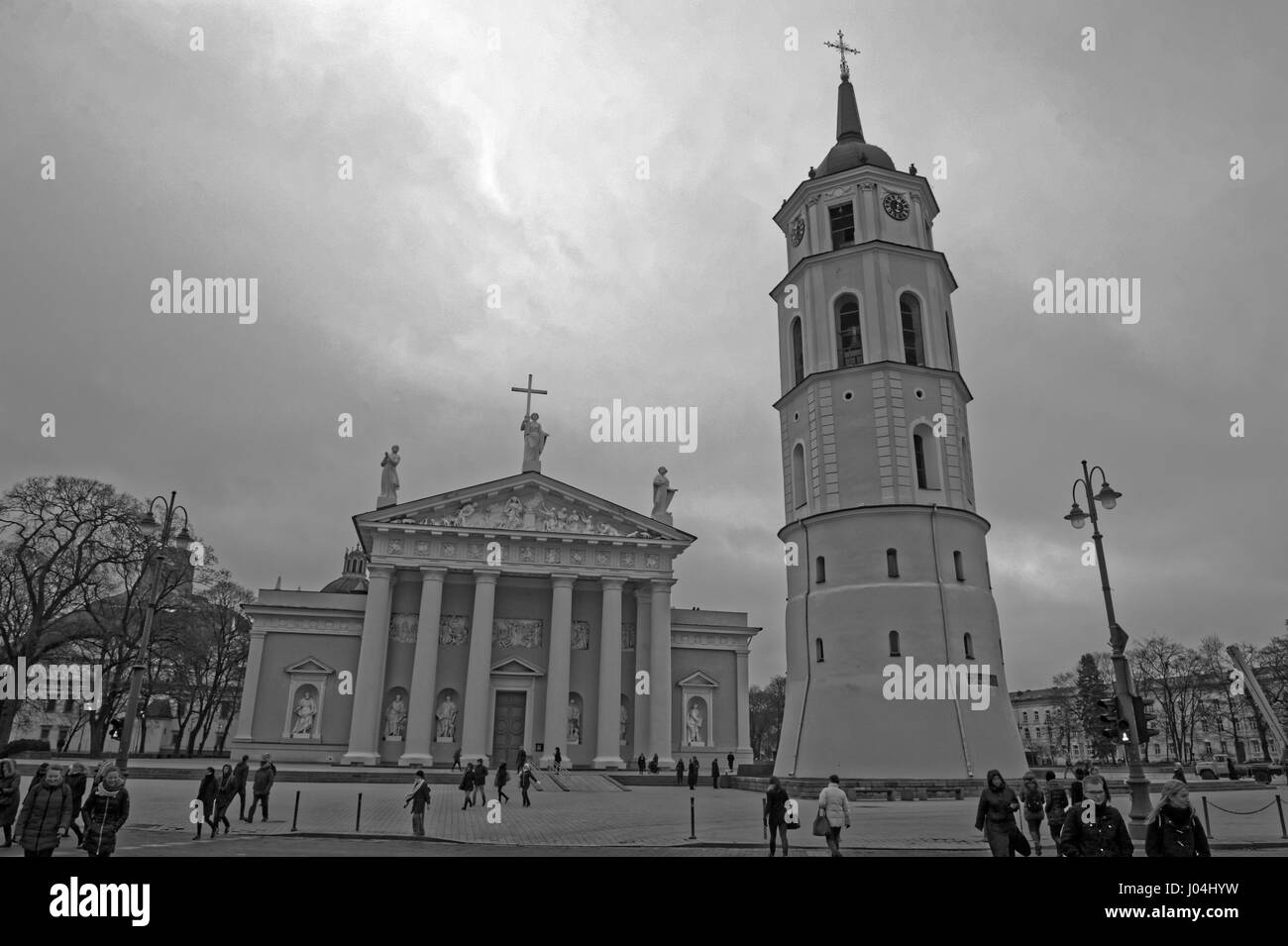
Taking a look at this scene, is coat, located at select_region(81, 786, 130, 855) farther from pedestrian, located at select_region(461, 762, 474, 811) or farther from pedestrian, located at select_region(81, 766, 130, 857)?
pedestrian, located at select_region(461, 762, 474, 811)

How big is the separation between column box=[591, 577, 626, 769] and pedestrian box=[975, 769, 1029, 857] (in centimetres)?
3022

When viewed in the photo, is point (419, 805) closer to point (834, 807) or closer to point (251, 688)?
point (834, 807)

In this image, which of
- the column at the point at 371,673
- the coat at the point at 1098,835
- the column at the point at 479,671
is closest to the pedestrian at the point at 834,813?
the coat at the point at 1098,835

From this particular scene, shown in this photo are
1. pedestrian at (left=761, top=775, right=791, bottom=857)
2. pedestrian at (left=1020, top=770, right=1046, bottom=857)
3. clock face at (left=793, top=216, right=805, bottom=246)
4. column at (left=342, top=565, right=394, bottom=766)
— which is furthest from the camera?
column at (left=342, top=565, right=394, bottom=766)

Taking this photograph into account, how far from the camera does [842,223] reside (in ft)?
101

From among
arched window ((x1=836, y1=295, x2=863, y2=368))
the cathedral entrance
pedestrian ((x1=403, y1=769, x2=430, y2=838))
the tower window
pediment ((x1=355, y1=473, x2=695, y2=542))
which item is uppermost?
the tower window

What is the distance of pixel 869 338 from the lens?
91.9ft

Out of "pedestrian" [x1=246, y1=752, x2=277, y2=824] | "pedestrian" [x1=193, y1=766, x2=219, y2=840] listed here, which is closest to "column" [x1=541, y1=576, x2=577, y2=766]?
"pedestrian" [x1=246, y1=752, x2=277, y2=824]

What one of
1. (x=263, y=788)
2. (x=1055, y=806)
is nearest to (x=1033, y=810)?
(x=1055, y=806)

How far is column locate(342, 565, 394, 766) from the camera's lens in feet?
123

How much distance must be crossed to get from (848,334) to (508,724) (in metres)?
25.2

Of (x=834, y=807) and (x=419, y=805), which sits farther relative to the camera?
(x=419, y=805)

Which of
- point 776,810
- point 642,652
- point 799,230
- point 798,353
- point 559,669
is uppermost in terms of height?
point 799,230
